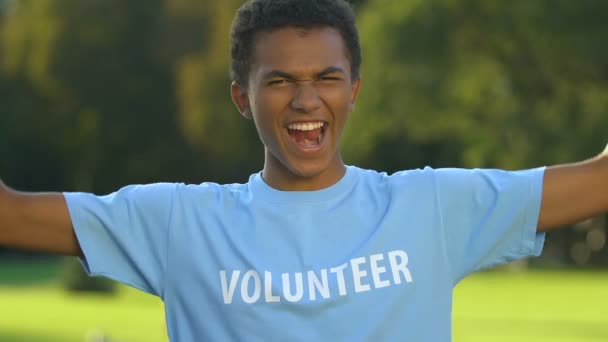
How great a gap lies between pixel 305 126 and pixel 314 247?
0.31m

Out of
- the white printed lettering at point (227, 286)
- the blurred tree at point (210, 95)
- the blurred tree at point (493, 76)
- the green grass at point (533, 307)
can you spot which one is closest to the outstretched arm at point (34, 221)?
the white printed lettering at point (227, 286)

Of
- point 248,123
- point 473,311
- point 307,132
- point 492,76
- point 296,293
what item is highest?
point 248,123

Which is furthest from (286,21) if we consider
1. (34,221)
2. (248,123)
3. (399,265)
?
(248,123)

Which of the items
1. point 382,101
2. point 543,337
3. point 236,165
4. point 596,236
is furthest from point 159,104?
point 543,337

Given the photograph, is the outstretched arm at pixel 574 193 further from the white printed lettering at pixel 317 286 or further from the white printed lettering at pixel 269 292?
the white printed lettering at pixel 269 292

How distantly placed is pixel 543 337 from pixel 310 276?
51.2 feet

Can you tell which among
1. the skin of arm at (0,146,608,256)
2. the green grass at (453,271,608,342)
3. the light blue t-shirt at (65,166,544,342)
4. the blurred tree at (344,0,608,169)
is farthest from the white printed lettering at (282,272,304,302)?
the blurred tree at (344,0,608,169)

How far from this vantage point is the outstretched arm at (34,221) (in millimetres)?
3330

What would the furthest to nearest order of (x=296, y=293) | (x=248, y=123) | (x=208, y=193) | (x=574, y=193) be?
1. (x=248, y=123)
2. (x=208, y=193)
3. (x=574, y=193)
4. (x=296, y=293)

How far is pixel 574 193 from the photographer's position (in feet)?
11.1

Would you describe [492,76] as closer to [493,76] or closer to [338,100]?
[493,76]

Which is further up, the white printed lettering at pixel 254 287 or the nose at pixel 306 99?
the nose at pixel 306 99

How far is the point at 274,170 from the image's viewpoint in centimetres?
352

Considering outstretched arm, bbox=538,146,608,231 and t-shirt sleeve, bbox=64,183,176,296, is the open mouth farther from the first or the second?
outstretched arm, bbox=538,146,608,231
